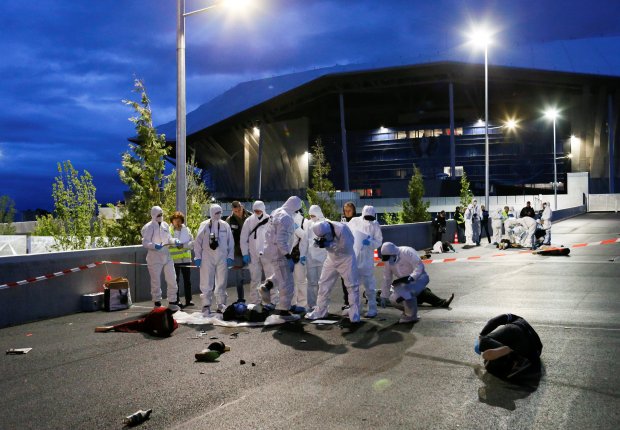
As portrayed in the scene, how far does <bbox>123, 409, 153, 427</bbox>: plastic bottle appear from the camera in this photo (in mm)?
4785

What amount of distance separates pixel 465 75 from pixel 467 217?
38.0 meters

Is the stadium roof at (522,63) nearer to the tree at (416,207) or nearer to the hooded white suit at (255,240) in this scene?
the tree at (416,207)

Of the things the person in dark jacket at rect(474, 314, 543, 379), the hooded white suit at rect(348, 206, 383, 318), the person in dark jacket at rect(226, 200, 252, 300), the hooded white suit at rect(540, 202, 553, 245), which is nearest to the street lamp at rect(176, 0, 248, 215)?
the person in dark jacket at rect(226, 200, 252, 300)

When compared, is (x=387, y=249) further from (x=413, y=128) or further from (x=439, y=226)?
(x=413, y=128)

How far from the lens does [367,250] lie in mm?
10391

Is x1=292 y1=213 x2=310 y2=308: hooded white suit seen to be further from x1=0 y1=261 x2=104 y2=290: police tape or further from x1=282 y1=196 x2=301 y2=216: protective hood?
x1=0 y1=261 x2=104 y2=290: police tape

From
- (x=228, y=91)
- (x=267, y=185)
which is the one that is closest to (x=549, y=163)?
(x=267, y=185)

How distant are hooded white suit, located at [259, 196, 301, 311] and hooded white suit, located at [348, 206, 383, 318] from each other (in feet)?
3.90

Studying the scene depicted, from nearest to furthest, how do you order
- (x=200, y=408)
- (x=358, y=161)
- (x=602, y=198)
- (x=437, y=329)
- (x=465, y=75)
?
(x=200, y=408) < (x=437, y=329) < (x=602, y=198) < (x=465, y=75) < (x=358, y=161)

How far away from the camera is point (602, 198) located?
55375 millimetres

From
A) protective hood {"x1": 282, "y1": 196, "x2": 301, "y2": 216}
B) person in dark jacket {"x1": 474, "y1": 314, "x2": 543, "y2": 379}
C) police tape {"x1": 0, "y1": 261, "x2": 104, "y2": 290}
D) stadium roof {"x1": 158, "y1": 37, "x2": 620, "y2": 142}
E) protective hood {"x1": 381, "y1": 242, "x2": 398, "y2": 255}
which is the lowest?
person in dark jacket {"x1": 474, "y1": 314, "x2": 543, "y2": 379}

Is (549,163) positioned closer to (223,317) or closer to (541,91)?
(541,91)

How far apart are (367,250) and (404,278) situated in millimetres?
1475

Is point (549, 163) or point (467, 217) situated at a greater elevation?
point (549, 163)
